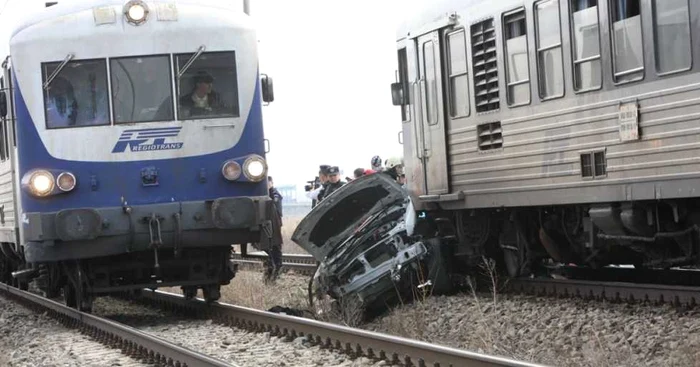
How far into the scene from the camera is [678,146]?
404 inches

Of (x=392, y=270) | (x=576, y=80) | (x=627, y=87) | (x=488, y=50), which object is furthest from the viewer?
(x=488, y=50)

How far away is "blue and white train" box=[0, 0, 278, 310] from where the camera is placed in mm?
12195

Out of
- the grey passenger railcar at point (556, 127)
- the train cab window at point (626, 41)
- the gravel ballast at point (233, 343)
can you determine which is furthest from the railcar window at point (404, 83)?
the train cab window at point (626, 41)

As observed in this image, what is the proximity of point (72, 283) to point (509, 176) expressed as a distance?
15.6 feet

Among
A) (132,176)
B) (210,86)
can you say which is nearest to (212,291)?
(132,176)

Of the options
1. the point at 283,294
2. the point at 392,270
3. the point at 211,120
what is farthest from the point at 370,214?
the point at 283,294

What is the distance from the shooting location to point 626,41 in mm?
11000

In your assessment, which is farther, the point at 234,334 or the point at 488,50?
the point at 488,50

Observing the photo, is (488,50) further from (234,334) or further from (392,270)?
(234,334)

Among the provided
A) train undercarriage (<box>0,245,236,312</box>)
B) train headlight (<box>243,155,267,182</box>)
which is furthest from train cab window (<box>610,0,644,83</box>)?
train undercarriage (<box>0,245,236,312</box>)

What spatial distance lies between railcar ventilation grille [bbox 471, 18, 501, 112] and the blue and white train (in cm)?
252

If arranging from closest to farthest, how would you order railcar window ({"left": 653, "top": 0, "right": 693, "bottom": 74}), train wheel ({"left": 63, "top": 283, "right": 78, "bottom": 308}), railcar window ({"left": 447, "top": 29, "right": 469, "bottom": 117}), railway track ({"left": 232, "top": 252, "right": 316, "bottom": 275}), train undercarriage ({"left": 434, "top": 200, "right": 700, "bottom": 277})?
1. railcar window ({"left": 653, "top": 0, "right": 693, "bottom": 74})
2. train undercarriage ({"left": 434, "top": 200, "right": 700, "bottom": 277})
3. train wheel ({"left": 63, "top": 283, "right": 78, "bottom": 308})
4. railcar window ({"left": 447, "top": 29, "right": 469, "bottom": 117})
5. railway track ({"left": 232, "top": 252, "right": 316, "bottom": 275})

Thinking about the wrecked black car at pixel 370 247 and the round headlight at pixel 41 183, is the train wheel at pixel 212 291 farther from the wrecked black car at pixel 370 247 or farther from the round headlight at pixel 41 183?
the round headlight at pixel 41 183

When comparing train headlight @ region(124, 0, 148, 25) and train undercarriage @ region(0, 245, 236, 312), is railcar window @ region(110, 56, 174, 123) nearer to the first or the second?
train headlight @ region(124, 0, 148, 25)
